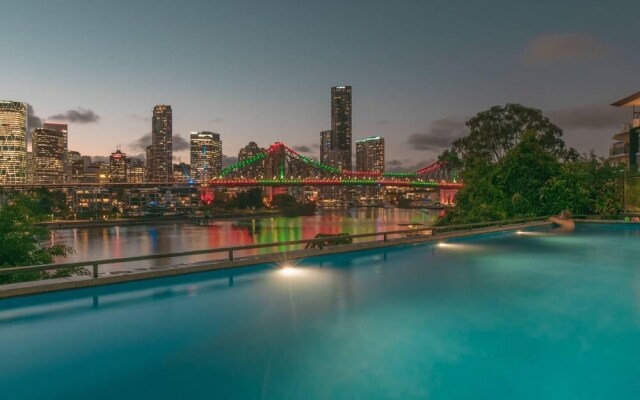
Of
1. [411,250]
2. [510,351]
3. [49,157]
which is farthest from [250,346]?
[49,157]

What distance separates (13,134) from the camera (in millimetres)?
146375

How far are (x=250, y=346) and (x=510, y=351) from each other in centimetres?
305

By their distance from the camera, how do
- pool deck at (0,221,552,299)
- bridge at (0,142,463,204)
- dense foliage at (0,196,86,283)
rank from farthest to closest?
bridge at (0,142,463,204), dense foliage at (0,196,86,283), pool deck at (0,221,552,299)

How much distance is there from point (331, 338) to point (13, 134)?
17357cm

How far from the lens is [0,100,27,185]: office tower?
141 meters

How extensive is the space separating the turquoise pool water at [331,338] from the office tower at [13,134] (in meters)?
156

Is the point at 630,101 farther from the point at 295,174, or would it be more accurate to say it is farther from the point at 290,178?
the point at 295,174

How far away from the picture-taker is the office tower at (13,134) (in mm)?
141250

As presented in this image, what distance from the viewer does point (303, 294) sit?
8.12 metres

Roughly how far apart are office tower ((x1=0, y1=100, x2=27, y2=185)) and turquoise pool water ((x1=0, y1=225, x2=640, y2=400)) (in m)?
156

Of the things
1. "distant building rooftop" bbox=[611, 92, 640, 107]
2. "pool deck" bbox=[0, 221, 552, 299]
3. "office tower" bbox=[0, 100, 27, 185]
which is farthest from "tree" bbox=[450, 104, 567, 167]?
"office tower" bbox=[0, 100, 27, 185]

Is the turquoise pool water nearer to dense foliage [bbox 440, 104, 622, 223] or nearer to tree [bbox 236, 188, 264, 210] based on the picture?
dense foliage [bbox 440, 104, 622, 223]

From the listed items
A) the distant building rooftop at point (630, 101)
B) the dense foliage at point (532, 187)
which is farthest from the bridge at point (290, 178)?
the dense foliage at point (532, 187)

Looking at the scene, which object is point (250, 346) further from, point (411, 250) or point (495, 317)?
point (411, 250)
